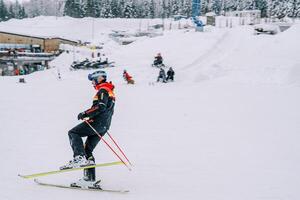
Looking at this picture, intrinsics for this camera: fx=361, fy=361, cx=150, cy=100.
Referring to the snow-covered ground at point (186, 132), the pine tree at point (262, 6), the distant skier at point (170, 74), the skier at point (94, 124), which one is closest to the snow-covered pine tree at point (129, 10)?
the pine tree at point (262, 6)

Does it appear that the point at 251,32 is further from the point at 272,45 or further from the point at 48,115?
the point at 48,115

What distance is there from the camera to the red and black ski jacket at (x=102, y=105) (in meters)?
5.43

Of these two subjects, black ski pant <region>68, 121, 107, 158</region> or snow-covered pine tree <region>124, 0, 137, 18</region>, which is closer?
black ski pant <region>68, 121, 107, 158</region>

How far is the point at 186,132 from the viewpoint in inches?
404

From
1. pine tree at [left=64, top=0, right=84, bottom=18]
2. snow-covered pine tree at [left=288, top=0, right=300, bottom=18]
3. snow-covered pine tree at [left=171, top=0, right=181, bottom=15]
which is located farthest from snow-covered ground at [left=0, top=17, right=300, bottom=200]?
snow-covered pine tree at [left=171, top=0, right=181, bottom=15]

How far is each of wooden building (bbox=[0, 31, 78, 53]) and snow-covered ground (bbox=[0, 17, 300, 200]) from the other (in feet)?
115

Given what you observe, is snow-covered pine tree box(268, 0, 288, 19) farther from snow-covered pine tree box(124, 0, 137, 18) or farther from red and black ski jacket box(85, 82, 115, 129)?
red and black ski jacket box(85, 82, 115, 129)

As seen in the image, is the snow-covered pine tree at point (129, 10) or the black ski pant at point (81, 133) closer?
the black ski pant at point (81, 133)

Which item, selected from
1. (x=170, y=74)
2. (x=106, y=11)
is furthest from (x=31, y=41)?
(x=106, y=11)

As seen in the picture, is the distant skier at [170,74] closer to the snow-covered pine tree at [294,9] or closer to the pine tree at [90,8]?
the snow-covered pine tree at [294,9]

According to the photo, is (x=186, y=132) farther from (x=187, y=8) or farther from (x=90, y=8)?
(x=187, y=8)

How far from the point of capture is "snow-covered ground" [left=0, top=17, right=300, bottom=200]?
600 cm

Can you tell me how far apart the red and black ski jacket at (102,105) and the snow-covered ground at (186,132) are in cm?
118

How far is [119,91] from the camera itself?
20078 mm
